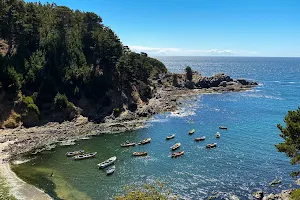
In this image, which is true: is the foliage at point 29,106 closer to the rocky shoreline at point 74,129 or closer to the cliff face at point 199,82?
the rocky shoreline at point 74,129

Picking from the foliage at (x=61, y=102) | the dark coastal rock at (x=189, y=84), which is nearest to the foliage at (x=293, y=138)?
the foliage at (x=61, y=102)

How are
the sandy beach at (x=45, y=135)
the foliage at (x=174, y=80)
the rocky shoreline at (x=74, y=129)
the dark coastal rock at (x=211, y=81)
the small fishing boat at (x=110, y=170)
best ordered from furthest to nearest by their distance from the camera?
the dark coastal rock at (x=211, y=81) < the foliage at (x=174, y=80) < the rocky shoreline at (x=74, y=129) < the small fishing boat at (x=110, y=170) < the sandy beach at (x=45, y=135)

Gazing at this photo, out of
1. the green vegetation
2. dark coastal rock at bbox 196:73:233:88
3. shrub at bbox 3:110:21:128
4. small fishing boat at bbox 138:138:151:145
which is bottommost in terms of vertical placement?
small fishing boat at bbox 138:138:151:145

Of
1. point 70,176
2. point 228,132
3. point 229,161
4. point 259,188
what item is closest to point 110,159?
point 70,176

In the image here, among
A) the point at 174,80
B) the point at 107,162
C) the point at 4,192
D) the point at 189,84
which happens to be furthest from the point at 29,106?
the point at 189,84

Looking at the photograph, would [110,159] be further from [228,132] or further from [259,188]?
[228,132]

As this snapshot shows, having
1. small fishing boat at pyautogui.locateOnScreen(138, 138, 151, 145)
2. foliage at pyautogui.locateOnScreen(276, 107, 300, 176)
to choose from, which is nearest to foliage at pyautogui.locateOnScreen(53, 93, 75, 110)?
small fishing boat at pyautogui.locateOnScreen(138, 138, 151, 145)

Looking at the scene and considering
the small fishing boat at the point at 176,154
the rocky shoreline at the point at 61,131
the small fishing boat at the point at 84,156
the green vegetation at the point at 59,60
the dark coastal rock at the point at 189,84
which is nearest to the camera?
the rocky shoreline at the point at 61,131

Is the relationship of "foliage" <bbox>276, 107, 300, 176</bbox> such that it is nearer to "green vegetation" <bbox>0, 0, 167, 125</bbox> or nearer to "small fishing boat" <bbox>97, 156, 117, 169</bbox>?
"small fishing boat" <bbox>97, 156, 117, 169</bbox>
